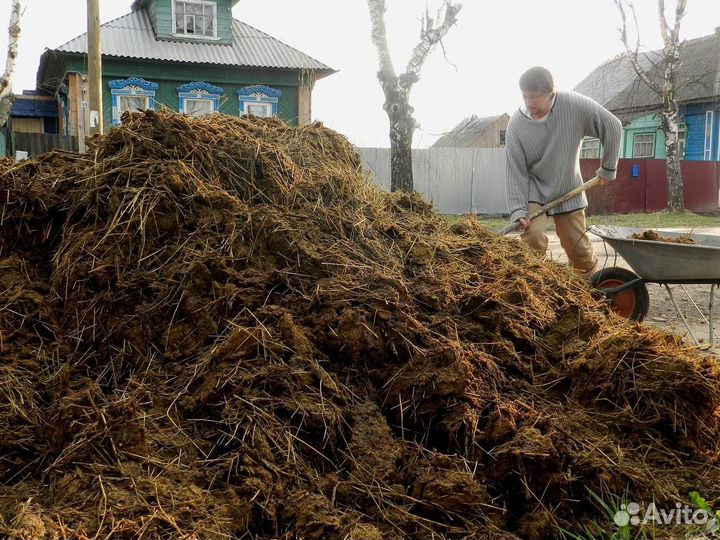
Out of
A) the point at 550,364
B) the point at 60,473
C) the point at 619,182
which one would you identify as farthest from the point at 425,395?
the point at 619,182

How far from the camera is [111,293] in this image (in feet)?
9.55

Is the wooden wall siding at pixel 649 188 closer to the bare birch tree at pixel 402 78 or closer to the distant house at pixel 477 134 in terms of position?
the bare birch tree at pixel 402 78

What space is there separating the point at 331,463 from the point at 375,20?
40.9ft

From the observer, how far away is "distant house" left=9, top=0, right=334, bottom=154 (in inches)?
675

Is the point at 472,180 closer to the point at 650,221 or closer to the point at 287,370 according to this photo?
the point at 650,221

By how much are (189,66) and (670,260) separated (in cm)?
1578

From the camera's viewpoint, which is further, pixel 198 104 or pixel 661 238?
pixel 198 104

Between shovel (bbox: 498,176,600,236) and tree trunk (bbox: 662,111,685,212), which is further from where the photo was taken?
tree trunk (bbox: 662,111,685,212)

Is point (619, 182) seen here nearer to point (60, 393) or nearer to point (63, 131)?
point (63, 131)

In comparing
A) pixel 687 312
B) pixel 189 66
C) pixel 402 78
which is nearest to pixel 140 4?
pixel 189 66

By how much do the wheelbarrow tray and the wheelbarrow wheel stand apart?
0.29 meters

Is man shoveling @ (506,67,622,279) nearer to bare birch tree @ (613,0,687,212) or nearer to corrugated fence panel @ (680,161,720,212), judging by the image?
bare birch tree @ (613,0,687,212)

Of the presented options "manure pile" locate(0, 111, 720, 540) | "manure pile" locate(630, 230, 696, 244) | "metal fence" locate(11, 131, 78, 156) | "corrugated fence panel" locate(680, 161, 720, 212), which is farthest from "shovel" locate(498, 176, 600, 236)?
"corrugated fence panel" locate(680, 161, 720, 212)

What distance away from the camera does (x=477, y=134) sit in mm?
36000
